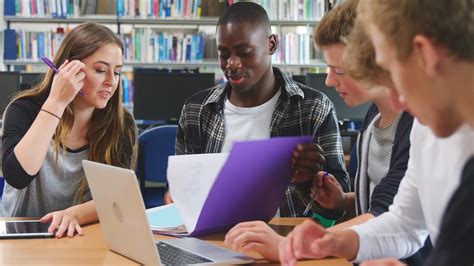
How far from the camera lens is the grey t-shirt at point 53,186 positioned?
6.27ft

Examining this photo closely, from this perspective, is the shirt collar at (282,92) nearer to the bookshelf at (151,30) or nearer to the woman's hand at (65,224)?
the woman's hand at (65,224)

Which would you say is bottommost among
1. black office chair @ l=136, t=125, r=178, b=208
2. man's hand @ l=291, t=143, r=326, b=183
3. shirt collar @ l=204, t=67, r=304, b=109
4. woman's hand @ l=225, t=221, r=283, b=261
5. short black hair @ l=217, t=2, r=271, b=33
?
black office chair @ l=136, t=125, r=178, b=208

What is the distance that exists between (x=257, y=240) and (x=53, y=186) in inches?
33.8

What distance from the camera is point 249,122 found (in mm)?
2115

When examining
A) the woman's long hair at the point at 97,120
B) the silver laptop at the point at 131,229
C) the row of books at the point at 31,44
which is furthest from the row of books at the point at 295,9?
the silver laptop at the point at 131,229

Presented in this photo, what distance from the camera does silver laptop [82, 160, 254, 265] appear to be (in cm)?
121

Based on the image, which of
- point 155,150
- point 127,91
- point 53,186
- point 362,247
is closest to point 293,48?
point 127,91

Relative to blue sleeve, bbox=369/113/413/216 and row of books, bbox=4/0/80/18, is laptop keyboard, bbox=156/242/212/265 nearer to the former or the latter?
blue sleeve, bbox=369/113/413/216

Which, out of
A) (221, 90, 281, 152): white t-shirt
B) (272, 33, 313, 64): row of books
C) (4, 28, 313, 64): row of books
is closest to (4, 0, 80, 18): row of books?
(4, 28, 313, 64): row of books

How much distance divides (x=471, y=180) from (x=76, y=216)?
115 centimetres

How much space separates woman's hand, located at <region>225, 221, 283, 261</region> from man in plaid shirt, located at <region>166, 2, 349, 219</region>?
2.12ft

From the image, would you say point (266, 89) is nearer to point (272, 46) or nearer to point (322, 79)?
point (272, 46)

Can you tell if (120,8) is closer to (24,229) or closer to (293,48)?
(293,48)

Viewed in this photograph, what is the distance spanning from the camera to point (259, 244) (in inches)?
51.8
